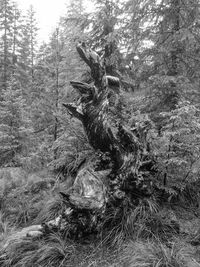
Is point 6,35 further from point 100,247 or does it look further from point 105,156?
point 100,247

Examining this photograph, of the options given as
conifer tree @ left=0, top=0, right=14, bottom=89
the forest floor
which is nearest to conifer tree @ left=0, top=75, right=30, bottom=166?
the forest floor

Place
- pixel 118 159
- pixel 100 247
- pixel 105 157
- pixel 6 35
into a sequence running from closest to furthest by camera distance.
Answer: pixel 100 247 → pixel 118 159 → pixel 105 157 → pixel 6 35

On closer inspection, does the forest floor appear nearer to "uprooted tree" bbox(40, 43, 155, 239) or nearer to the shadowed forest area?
the shadowed forest area

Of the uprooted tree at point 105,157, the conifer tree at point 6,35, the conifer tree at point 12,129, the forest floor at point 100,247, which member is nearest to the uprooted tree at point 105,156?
the uprooted tree at point 105,157

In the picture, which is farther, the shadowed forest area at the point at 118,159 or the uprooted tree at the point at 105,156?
the uprooted tree at the point at 105,156

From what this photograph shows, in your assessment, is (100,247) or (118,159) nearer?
(100,247)

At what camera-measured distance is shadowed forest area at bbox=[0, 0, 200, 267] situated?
290 cm

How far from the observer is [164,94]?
5.16m

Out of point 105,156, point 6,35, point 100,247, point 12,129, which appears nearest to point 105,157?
point 105,156

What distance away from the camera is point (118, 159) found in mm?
3885

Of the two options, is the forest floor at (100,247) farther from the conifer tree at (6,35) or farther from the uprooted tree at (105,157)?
the conifer tree at (6,35)

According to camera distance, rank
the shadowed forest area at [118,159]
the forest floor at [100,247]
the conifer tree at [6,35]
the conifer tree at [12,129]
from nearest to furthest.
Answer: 1. the forest floor at [100,247]
2. the shadowed forest area at [118,159]
3. the conifer tree at [12,129]
4. the conifer tree at [6,35]

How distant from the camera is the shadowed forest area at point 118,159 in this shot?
2898 mm

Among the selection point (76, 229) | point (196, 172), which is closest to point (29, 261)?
point (76, 229)
